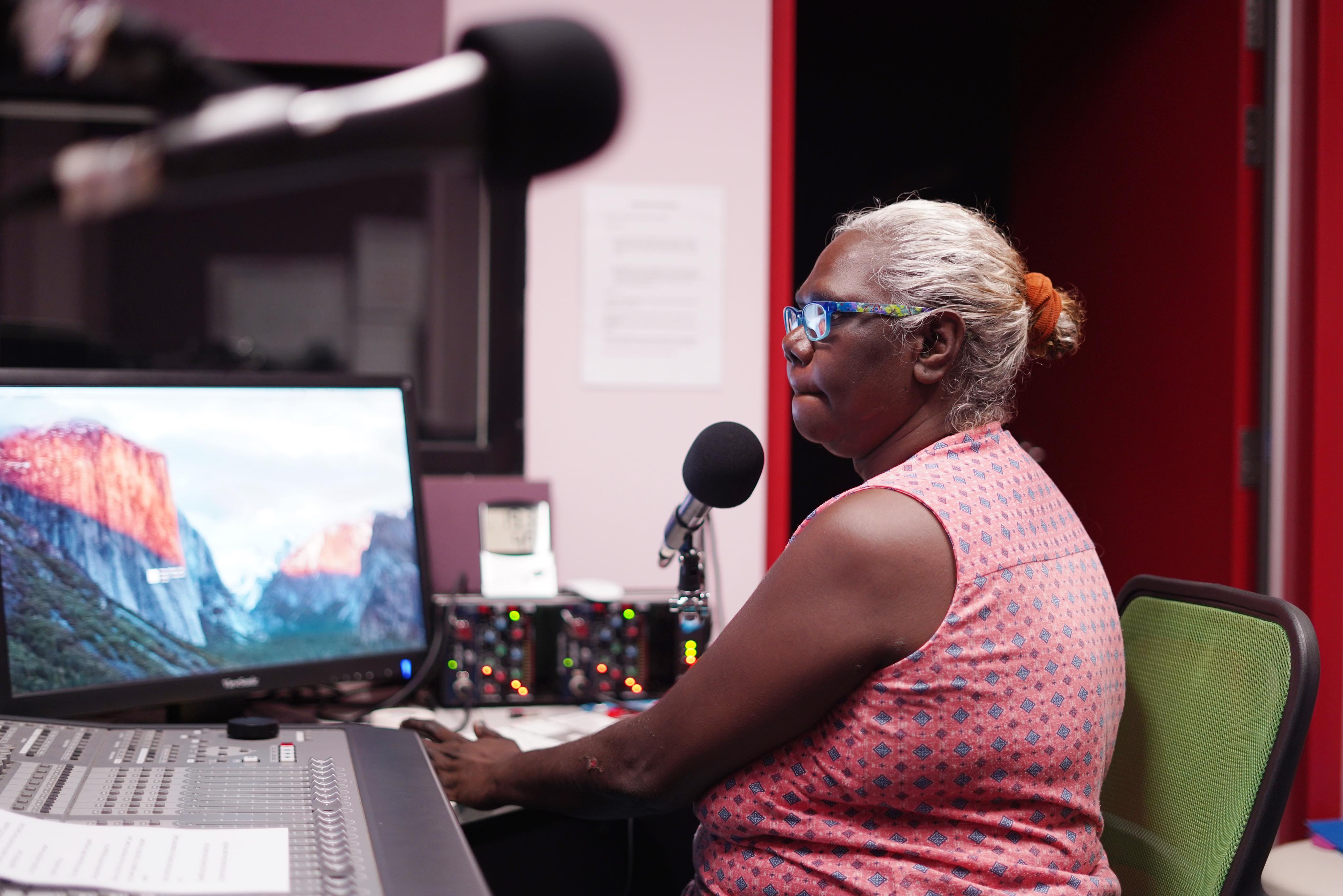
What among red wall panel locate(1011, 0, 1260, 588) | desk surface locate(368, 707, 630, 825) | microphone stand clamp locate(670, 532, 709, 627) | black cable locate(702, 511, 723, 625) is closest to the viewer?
microphone stand clamp locate(670, 532, 709, 627)

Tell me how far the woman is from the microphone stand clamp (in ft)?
0.99

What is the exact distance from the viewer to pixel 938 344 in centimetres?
117

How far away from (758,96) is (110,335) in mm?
1575

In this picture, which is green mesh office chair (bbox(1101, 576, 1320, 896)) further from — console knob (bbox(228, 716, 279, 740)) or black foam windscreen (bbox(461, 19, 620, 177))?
black foam windscreen (bbox(461, 19, 620, 177))

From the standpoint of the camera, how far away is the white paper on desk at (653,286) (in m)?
2.15

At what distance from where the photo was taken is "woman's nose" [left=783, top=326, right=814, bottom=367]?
124 centimetres

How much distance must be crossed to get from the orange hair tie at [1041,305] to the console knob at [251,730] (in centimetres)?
103

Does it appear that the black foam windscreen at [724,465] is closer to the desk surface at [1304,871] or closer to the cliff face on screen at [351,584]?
the cliff face on screen at [351,584]

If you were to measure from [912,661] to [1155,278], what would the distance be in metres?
2.09

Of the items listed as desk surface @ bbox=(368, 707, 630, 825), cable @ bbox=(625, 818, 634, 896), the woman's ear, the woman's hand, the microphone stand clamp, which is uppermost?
the woman's ear

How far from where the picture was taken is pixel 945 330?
45.6 inches

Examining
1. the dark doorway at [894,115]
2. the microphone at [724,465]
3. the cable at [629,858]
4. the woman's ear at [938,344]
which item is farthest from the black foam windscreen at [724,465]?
the dark doorway at [894,115]

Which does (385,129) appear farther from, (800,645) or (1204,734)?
(1204,734)

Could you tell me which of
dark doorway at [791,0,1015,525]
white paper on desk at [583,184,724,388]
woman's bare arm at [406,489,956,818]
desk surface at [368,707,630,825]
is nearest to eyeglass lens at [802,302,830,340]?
woman's bare arm at [406,489,956,818]
